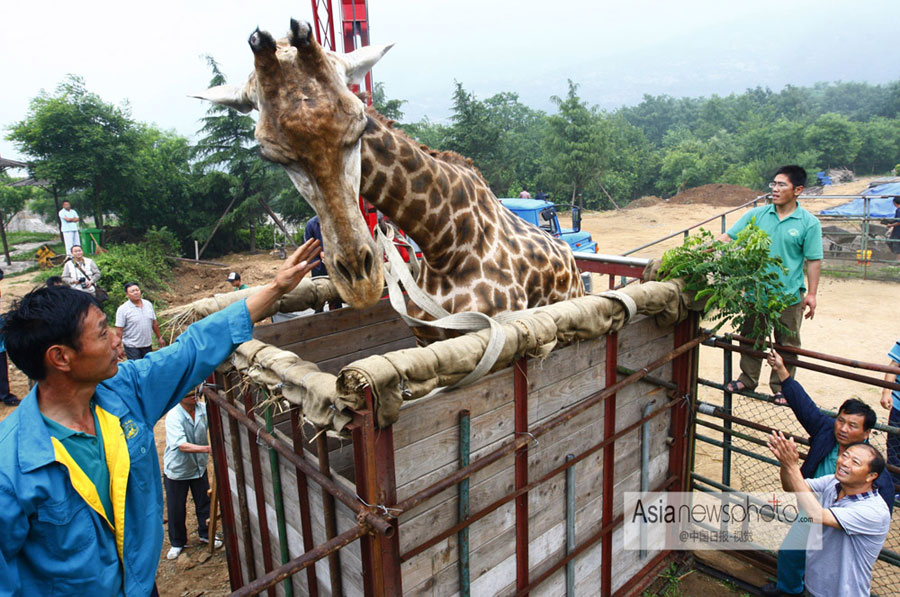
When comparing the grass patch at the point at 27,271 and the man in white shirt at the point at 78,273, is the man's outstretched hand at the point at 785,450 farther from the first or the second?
the grass patch at the point at 27,271

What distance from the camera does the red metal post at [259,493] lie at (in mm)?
3031

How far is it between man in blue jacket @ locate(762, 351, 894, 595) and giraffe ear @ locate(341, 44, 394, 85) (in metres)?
2.93

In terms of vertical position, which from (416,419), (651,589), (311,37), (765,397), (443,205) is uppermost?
(311,37)

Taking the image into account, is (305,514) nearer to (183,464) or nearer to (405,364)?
(405,364)

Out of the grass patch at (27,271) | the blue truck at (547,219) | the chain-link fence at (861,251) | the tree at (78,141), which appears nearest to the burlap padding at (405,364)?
the blue truck at (547,219)

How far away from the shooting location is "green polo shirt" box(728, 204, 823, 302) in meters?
4.19

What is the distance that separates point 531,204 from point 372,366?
36.1ft

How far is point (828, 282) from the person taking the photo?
13203 millimetres

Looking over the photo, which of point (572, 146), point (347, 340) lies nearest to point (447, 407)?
point (347, 340)

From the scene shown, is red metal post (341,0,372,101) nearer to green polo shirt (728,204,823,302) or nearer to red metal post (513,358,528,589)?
green polo shirt (728,204,823,302)

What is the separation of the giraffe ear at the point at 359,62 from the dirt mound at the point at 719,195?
3147cm

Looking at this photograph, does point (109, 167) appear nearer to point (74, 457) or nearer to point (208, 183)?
point (208, 183)

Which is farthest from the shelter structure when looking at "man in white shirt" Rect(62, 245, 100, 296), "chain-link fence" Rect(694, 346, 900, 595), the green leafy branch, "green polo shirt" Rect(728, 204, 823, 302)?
"man in white shirt" Rect(62, 245, 100, 296)

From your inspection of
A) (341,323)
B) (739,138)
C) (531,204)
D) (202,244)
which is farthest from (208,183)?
(739,138)
